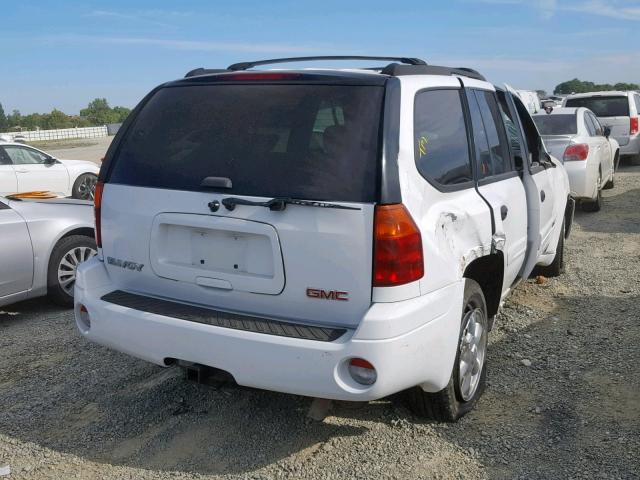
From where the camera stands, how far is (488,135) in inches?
161

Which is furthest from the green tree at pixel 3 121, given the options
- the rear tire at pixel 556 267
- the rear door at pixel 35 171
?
the rear tire at pixel 556 267

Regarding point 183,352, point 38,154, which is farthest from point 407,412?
point 38,154

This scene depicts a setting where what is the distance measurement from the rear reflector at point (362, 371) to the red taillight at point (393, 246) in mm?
331

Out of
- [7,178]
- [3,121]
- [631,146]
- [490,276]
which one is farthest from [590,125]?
[3,121]

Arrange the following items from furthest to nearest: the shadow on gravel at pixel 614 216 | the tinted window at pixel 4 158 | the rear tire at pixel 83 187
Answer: the rear tire at pixel 83 187 < the tinted window at pixel 4 158 < the shadow on gravel at pixel 614 216

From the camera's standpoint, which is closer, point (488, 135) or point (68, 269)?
point (488, 135)

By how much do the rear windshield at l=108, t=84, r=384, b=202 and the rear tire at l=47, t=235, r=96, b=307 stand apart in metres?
2.53

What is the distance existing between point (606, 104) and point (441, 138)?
13425 millimetres

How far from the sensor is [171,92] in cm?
356

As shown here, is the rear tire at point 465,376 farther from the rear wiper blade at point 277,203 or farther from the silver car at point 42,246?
the silver car at point 42,246

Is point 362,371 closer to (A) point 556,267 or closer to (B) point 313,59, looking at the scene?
(B) point 313,59

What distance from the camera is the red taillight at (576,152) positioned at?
917cm

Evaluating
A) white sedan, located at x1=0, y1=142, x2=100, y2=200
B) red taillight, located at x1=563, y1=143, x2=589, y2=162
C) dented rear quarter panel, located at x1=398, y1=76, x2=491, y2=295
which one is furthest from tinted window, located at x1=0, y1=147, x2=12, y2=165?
dented rear quarter panel, located at x1=398, y1=76, x2=491, y2=295

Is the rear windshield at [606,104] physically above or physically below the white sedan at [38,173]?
above
